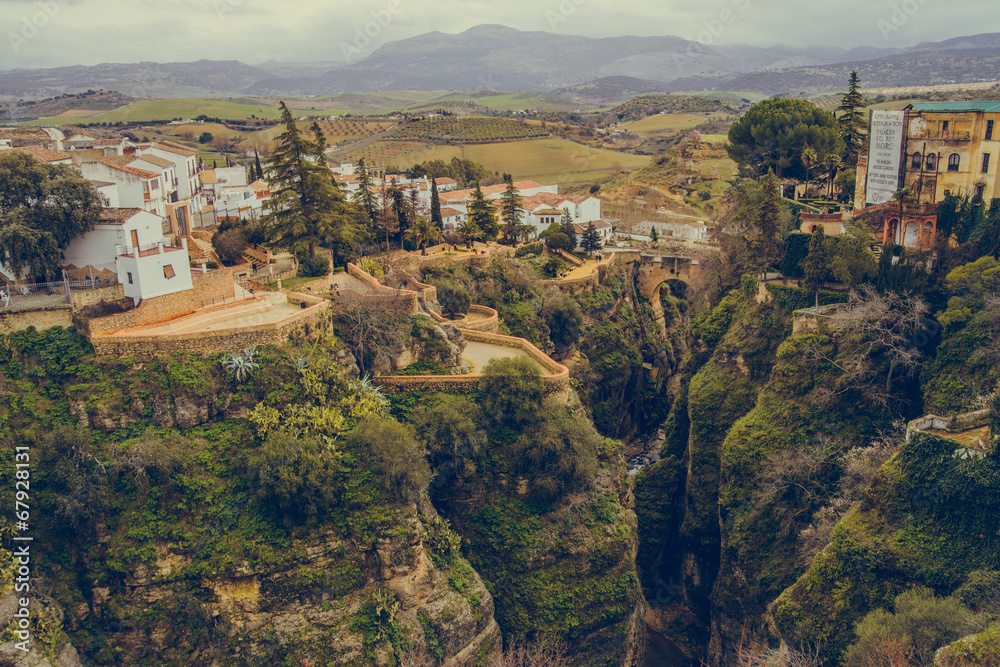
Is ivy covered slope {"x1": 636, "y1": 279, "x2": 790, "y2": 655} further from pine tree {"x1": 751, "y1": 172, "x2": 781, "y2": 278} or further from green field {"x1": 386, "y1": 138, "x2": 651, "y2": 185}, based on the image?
green field {"x1": 386, "y1": 138, "x2": 651, "y2": 185}

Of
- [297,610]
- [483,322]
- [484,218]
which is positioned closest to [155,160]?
[484,218]

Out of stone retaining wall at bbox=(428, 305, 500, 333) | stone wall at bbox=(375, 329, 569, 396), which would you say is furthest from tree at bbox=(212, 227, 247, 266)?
stone wall at bbox=(375, 329, 569, 396)

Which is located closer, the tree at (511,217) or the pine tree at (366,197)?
the pine tree at (366,197)

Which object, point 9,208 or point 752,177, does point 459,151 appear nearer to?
point 752,177

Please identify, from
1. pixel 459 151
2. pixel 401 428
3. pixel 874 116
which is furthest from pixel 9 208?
pixel 459 151

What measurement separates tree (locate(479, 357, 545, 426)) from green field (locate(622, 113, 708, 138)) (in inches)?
3886

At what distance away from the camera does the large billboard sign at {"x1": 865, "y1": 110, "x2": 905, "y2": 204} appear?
1344 inches

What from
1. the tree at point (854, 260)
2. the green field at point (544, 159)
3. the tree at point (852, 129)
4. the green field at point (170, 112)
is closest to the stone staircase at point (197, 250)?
the tree at point (854, 260)

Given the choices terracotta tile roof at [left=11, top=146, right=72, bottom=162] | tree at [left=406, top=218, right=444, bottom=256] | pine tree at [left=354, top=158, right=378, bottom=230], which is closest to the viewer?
terracotta tile roof at [left=11, top=146, right=72, bottom=162]

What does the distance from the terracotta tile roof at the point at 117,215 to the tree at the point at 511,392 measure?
14.7 metres

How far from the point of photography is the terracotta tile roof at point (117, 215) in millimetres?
28181

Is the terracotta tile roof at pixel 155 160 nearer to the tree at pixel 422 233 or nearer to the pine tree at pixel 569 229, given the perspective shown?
the tree at pixel 422 233

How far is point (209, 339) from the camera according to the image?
26016 millimetres

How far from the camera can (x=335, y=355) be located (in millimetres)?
28766
